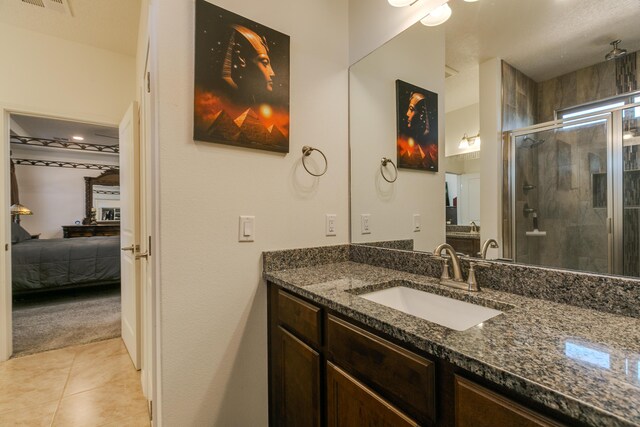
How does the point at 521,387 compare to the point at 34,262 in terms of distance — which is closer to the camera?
the point at 521,387

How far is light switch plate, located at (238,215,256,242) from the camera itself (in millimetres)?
1370

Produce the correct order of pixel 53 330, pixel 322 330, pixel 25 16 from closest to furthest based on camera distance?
pixel 322 330, pixel 25 16, pixel 53 330

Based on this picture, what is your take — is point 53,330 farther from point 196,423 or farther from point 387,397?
point 387,397

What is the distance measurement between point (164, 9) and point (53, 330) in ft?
10.7

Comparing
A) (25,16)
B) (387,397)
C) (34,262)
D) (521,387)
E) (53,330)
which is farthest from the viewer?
(34,262)

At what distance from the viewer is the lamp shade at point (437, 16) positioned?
1.31m

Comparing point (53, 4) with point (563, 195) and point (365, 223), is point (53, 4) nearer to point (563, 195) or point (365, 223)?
point (365, 223)

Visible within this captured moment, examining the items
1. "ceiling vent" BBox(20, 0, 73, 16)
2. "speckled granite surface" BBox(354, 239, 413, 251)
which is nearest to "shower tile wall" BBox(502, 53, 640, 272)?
"speckled granite surface" BBox(354, 239, 413, 251)


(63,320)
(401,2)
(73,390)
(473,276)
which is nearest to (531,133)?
(473,276)

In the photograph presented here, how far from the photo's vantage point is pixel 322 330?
Result: 1056 millimetres

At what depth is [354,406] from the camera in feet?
2.92

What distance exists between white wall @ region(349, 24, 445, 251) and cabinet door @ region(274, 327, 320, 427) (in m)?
0.73

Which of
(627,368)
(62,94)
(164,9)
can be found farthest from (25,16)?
(627,368)

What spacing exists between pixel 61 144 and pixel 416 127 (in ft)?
23.5
